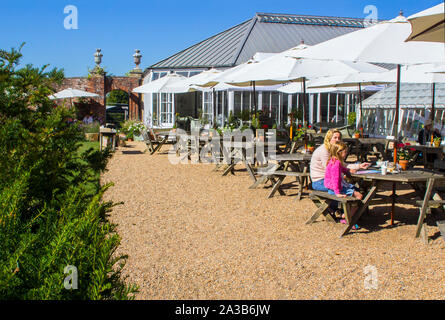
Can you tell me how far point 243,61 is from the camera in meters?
22.1

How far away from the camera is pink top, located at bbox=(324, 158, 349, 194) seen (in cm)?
621

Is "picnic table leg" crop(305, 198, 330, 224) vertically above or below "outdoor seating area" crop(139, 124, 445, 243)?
below

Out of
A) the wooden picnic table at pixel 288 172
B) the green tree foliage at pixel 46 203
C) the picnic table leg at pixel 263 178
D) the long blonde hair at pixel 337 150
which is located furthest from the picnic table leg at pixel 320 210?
the green tree foliage at pixel 46 203

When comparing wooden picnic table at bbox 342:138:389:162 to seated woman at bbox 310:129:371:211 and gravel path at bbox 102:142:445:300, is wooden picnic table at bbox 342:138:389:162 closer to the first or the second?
gravel path at bbox 102:142:445:300

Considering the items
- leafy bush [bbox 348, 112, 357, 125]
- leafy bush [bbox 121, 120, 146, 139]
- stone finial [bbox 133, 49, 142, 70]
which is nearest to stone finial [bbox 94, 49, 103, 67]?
stone finial [bbox 133, 49, 142, 70]

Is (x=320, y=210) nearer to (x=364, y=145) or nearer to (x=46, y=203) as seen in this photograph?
(x=46, y=203)

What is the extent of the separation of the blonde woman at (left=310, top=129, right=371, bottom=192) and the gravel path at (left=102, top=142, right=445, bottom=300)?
1.88 ft

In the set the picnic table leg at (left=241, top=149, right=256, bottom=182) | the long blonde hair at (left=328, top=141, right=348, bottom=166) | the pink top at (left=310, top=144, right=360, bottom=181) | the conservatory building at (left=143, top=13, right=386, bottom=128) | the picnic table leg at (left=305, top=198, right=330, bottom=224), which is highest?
the conservatory building at (left=143, top=13, right=386, bottom=128)

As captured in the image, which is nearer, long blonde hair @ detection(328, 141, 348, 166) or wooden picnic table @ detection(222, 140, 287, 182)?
long blonde hair @ detection(328, 141, 348, 166)

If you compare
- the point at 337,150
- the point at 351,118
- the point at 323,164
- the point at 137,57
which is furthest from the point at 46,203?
the point at 137,57

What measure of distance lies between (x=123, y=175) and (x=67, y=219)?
28.5 feet

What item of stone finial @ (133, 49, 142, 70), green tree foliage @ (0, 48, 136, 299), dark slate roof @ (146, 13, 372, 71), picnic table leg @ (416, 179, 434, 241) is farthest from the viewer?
stone finial @ (133, 49, 142, 70)

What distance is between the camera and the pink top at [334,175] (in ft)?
20.4

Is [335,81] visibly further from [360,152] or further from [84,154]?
[84,154]
